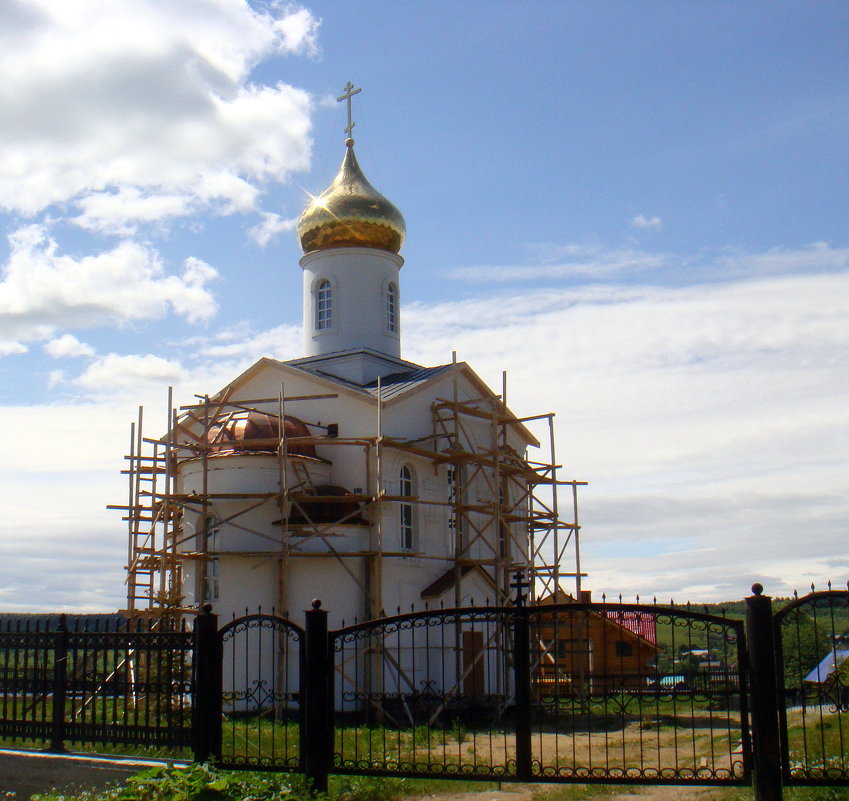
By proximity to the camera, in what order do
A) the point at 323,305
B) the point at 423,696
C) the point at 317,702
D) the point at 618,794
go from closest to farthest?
the point at 317,702 → the point at 618,794 → the point at 423,696 → the point at 323,305

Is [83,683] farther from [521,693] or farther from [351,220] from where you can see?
[351,220]

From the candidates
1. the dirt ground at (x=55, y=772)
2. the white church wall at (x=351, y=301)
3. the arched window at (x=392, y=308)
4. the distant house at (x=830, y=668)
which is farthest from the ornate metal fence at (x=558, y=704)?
the arched window at (x=392, y=308)

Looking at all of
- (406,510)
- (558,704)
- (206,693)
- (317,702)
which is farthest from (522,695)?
(406,510)

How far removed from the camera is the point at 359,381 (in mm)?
19734

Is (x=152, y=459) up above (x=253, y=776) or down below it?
above

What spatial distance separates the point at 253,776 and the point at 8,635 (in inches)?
125

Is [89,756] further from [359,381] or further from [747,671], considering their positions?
[359,381]

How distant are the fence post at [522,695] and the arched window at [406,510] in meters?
9.56

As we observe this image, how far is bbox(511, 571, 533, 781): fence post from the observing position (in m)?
7.93

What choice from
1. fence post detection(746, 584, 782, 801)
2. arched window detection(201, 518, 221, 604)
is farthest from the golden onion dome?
fence post detection(746, 584, 782, 801)

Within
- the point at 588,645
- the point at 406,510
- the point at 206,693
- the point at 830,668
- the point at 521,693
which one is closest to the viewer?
the point at 521,693

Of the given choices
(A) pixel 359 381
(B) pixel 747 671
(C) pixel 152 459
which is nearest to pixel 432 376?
(A) pixel 359 381

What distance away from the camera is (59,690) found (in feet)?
31.2

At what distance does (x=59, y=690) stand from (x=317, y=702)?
286 centimetres
